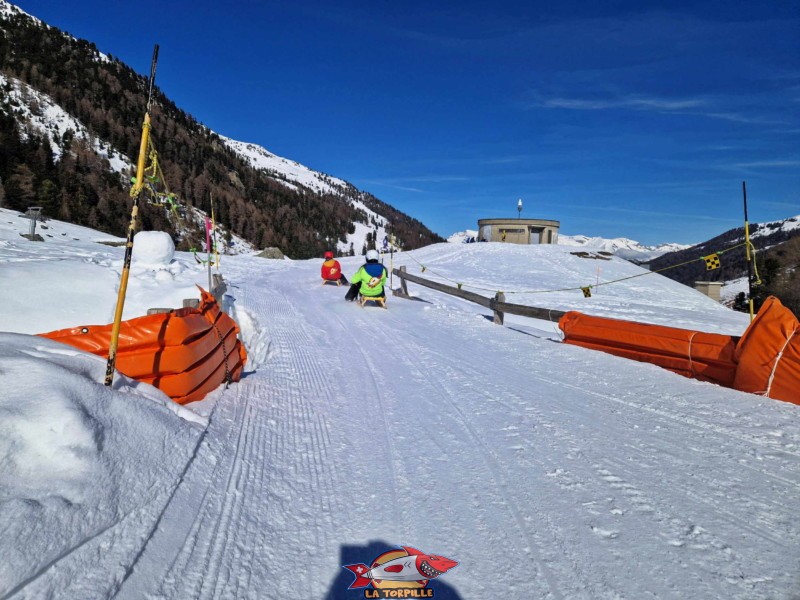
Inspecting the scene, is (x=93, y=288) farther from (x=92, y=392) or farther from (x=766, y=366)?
(x=766, y=366)

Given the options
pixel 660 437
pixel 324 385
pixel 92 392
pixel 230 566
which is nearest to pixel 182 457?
pixel 92 392

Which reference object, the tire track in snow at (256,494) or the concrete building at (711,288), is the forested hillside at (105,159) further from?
the concrete building at (711,288)

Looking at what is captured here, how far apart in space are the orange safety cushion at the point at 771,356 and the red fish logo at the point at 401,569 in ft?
15.8

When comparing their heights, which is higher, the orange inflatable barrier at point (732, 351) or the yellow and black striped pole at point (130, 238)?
the yellow and black striped pole at point (130, 238)

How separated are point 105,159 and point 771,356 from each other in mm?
78227

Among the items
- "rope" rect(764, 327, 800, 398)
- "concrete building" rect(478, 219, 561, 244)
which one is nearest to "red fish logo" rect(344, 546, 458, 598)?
"rope" rect(764, 327, 800, 398)

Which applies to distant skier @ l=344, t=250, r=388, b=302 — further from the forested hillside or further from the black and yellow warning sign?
the forested hillside

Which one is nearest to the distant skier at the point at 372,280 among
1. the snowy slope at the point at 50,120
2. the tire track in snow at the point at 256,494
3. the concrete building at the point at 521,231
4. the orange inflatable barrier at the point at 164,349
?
the tire track in snow at the point at 256,494

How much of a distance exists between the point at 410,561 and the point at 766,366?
5.07 m

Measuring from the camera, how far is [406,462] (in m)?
3.29

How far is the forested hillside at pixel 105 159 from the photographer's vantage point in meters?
44.6

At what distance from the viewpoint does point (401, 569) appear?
85.2 inches

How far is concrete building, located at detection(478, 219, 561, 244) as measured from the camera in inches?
1686

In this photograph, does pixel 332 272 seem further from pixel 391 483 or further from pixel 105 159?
pixel 105 159
